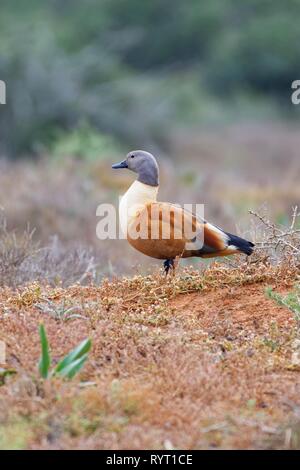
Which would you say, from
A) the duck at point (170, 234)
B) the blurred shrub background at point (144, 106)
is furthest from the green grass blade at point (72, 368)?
the blurred shrub background at point (144, 106)

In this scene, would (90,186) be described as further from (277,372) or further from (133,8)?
(133,8)

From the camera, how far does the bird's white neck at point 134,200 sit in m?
6.55

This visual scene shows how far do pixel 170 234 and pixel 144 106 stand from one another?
1917 centimetres

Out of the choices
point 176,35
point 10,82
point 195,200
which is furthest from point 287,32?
point 195,200

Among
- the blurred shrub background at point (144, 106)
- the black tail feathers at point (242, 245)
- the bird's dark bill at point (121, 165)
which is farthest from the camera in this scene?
the blurred shrub background at point (144, 106)

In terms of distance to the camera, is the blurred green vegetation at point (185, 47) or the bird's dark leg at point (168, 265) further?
the blurred green vegetation at point (185, 47)

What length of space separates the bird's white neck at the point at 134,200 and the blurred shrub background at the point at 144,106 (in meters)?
1.25

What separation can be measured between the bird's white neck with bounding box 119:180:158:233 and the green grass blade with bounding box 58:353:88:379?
1.81 metres

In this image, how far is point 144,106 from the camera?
25328 mm

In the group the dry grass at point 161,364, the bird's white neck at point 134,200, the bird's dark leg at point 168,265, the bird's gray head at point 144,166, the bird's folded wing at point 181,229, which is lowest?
the dry grass at point 161,364

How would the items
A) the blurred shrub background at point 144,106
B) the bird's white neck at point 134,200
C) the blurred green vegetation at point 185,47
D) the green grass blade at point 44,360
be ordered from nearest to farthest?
the green grass blade at point 44,360 → the bird's white neck at point 134,200 → the blurred shrub background at point 144,106 → the blurred green vegetation at point 185,47

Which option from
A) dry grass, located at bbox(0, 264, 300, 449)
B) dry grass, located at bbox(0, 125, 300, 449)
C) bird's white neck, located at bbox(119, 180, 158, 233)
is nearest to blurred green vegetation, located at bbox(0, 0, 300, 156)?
bird's white neck, located at bbox(119, 180, 158, 233)

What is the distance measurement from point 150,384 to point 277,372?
2.29ft

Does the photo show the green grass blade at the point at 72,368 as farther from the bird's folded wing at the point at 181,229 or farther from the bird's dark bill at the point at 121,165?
the bird's dark bill at the point at 121,165
